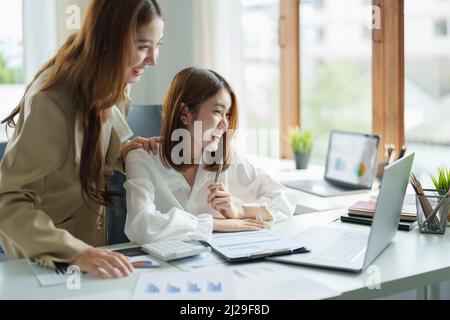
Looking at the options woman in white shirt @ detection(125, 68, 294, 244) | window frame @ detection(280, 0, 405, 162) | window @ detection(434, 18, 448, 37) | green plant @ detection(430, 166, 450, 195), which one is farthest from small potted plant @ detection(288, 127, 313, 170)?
green plant @ detection(430, 166, 450, 195)

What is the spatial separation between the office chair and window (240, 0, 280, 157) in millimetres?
1305

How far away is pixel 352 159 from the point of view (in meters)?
2.37

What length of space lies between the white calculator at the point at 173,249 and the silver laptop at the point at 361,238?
19 cm

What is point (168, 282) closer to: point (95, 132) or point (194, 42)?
point (95, 132)

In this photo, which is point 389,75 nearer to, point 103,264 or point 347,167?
point 347,167

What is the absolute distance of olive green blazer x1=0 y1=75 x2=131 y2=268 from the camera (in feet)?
4.02

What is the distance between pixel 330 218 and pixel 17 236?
922 millimetres

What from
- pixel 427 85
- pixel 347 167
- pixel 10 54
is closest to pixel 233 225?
pixel 347 167

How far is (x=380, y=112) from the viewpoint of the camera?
2.56 metres

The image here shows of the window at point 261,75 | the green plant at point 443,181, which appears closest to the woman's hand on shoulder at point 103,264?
the green plant at point 443,181

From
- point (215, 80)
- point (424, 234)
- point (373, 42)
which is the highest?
point (373, 42)

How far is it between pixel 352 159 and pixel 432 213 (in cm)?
85

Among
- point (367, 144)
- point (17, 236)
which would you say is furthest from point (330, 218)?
point (17, 236)

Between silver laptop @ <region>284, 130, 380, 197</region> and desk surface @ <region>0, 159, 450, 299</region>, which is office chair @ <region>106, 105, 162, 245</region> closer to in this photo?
desk surface @ <region>0, 159, 450, 299</region>
